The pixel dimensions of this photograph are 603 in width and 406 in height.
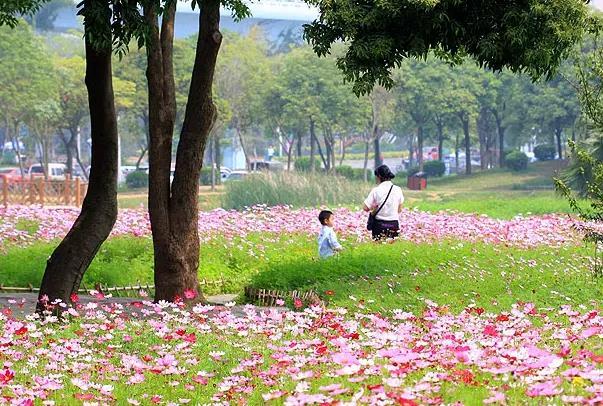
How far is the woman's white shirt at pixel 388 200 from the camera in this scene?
52.8ft

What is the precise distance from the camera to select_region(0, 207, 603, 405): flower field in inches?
236

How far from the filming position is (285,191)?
32875 mm

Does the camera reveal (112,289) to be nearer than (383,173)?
Yes

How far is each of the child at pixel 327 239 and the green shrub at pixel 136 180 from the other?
47.8 meters

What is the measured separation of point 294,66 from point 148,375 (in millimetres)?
55129

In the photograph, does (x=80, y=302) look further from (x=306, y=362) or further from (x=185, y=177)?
(x=306, y=362)

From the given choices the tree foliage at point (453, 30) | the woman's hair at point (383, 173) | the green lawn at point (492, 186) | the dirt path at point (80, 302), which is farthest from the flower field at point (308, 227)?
the green lawn at point (492, 186)

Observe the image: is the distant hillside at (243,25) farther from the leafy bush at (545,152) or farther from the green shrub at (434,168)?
the green shrub at (434,168)

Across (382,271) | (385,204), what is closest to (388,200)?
(385,204)

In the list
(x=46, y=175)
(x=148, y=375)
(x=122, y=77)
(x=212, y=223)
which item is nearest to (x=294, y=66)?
(x=122, y=77)

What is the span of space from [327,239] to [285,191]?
1721 cm

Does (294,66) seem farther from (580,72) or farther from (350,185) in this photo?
(580,72)

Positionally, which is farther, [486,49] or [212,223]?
[212,223]

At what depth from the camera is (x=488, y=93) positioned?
6706 centimetres
